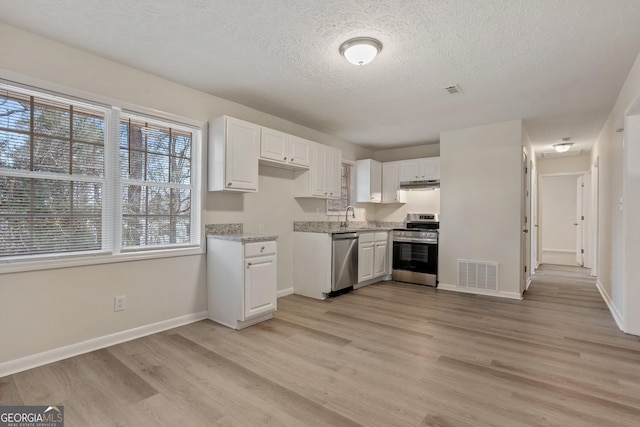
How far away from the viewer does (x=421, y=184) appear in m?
5.67

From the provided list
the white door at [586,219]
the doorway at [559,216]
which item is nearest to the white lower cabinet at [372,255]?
the white door at [586,219]

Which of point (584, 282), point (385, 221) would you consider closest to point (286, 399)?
point (385, 221)

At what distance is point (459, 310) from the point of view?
12.8ft

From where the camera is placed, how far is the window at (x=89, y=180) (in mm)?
2420

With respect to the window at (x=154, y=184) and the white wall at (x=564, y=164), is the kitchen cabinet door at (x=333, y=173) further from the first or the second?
the white wall at (x=564, y=164)

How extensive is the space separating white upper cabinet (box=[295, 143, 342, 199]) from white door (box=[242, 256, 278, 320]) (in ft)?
4.69

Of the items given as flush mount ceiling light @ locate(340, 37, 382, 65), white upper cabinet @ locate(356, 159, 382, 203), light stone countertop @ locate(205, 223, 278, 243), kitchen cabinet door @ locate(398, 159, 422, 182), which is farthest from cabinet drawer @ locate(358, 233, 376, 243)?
flush mount ceiling light @ locate(340, 37, 382, 65)

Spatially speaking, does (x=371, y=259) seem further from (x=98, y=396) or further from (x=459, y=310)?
(x=98, y=396)

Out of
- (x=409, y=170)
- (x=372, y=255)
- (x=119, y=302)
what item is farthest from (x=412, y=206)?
(x=119, y=302)

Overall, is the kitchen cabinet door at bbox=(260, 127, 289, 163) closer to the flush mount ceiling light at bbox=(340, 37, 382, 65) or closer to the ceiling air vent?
the flush mount ceiling light at bbox=(340, 37, 382, 65)

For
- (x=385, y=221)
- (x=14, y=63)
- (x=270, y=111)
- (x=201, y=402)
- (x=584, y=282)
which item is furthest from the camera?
(x=385, y=221)

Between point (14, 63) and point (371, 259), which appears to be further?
point (371, 259)

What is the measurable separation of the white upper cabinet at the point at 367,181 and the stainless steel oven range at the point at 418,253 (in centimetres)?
77

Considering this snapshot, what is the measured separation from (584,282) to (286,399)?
6102 mm
